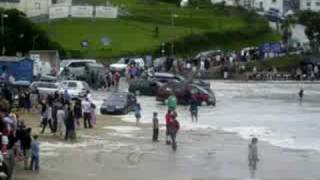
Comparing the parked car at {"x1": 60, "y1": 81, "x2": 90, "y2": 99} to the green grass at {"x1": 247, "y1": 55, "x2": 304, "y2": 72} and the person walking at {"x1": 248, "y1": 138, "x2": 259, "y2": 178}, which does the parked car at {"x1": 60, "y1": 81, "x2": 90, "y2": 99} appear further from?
the green grass at {"x1": 247, "y1": 55, "x2": 304, "y2": 72}

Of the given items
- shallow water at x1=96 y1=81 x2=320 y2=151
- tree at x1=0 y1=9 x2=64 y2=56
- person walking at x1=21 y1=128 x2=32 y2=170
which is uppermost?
tree at x1=0 y1=9 x2=64 y2=56

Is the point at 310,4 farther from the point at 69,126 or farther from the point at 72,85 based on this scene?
the point at 69,126

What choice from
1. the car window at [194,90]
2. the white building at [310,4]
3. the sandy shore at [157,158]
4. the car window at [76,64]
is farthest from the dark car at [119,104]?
the white building at [310,4]

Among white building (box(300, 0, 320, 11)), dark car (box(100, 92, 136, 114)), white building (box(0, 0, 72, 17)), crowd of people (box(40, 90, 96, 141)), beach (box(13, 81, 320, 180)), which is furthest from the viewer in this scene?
white building (box(300, 0, 320, 11))

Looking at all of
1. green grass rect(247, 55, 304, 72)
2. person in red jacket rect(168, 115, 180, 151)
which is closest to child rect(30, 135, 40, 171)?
person in red jacket rect(168, 115, 180, 151)

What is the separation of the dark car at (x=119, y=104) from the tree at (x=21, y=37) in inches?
1591

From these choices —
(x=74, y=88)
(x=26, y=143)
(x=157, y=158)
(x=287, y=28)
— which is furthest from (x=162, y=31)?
(x=26, y=143)

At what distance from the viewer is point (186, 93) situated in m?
59.6

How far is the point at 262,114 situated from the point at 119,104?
27.9 feet

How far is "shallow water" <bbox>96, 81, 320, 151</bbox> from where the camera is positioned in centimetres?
4368

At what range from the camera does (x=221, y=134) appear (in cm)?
4316

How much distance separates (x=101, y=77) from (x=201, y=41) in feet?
174

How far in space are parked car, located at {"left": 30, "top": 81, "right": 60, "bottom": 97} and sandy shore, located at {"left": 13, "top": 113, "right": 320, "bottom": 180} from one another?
1209cm

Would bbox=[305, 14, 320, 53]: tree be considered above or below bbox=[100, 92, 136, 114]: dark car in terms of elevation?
above
